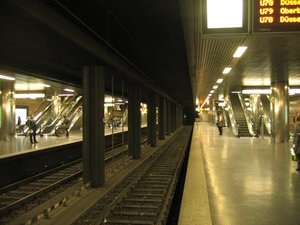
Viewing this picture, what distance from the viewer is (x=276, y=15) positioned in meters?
5.61

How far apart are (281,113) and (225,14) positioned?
13.4 metres

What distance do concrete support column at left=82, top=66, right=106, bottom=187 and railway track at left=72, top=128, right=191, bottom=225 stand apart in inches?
25.3

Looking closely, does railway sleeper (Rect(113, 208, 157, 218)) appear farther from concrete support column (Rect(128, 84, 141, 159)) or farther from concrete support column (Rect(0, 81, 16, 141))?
concrete support column (Rect(0, 81, 16, 141))

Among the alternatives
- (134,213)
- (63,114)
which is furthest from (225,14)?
(63,114)

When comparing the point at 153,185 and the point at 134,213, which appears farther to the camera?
the point at 153,185

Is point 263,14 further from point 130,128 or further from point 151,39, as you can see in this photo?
point 130,128

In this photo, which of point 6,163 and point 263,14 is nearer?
point 263,14

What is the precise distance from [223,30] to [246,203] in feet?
9.87

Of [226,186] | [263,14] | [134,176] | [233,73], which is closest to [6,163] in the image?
[134,176]

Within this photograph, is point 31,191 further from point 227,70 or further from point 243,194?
point 227,70

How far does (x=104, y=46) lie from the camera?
23.9 ft

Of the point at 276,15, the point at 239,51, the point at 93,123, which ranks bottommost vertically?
the point at 93,123

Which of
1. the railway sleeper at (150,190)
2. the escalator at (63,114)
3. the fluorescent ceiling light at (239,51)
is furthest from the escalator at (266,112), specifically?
the railway sleeper at (150,190)

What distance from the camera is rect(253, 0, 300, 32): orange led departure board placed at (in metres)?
5.57
